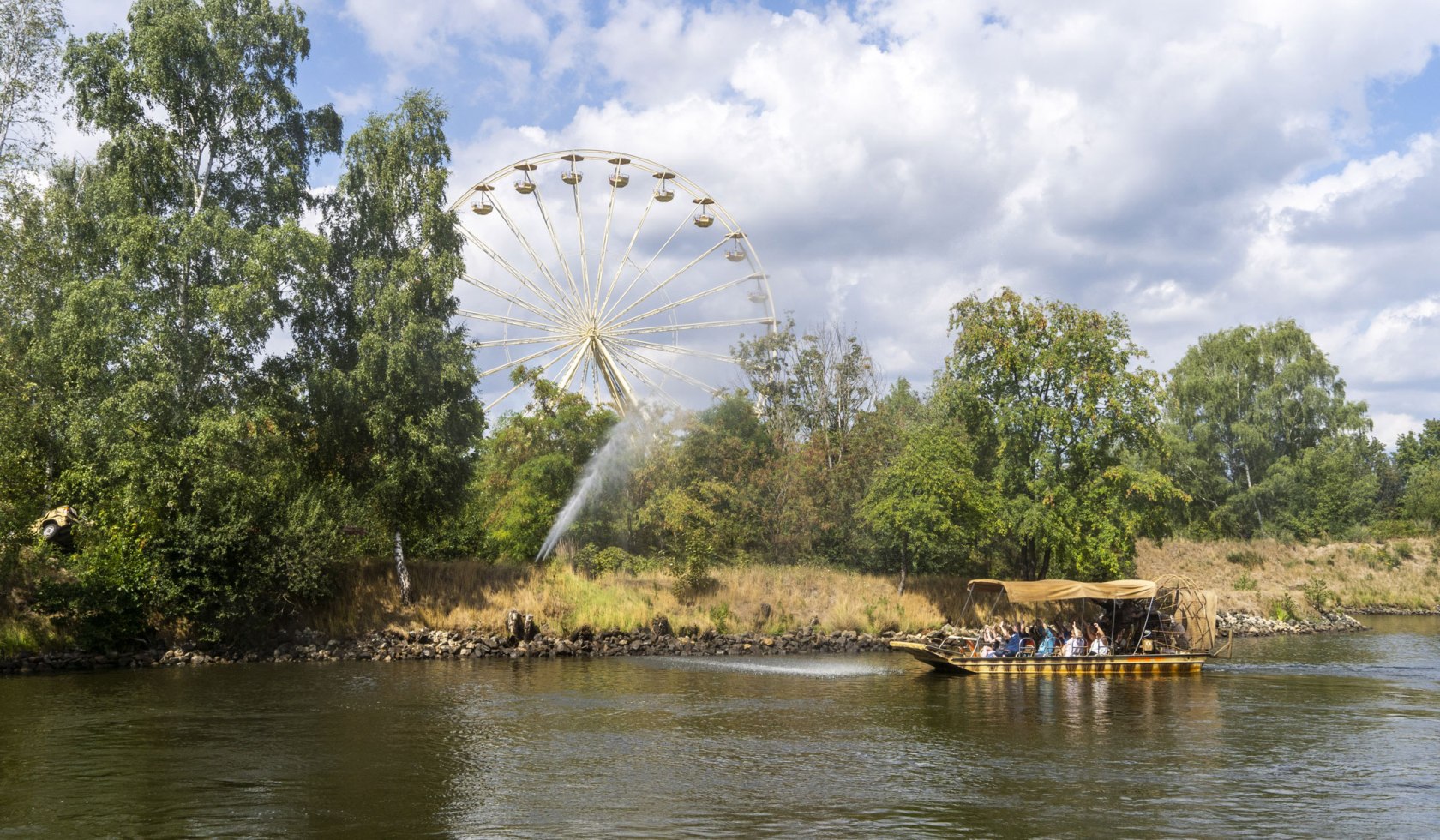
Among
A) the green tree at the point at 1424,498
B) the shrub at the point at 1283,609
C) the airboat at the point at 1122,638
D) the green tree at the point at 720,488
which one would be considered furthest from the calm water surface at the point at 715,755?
the green tree at the point at 1424,498

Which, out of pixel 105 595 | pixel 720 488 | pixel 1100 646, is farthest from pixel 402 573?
pixel 1100 646

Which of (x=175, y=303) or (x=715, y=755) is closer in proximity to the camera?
(x=715, y=755)

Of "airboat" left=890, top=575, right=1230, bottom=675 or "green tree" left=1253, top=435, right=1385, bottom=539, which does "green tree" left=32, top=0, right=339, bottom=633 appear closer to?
"airboat" left=890, top=575, right=1230, bottom=675

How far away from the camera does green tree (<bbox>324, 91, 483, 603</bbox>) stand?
38688 millimetres

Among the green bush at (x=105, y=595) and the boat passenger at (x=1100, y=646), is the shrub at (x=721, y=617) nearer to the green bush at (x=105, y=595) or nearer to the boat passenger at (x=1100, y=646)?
the boat passenger at (x=1100, y=646)

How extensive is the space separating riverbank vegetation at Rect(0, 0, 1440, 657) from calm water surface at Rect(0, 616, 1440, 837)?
658 cm

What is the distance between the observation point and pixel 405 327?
3888 centimetres

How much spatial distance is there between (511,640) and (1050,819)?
27122 mm

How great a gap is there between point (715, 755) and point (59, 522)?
1060 inches

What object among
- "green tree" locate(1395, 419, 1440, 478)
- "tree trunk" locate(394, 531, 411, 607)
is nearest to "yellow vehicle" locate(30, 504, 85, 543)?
"tree trunk" locate(394, 531, 411, 607)

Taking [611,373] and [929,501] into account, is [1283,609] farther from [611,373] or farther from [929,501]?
[611,373]

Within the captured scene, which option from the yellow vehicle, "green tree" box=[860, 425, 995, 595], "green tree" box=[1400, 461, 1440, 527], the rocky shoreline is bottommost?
the rocky shoreline

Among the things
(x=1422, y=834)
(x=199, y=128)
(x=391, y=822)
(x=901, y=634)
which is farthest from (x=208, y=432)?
(x=1422, y=834)

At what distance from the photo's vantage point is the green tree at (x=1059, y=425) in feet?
149
